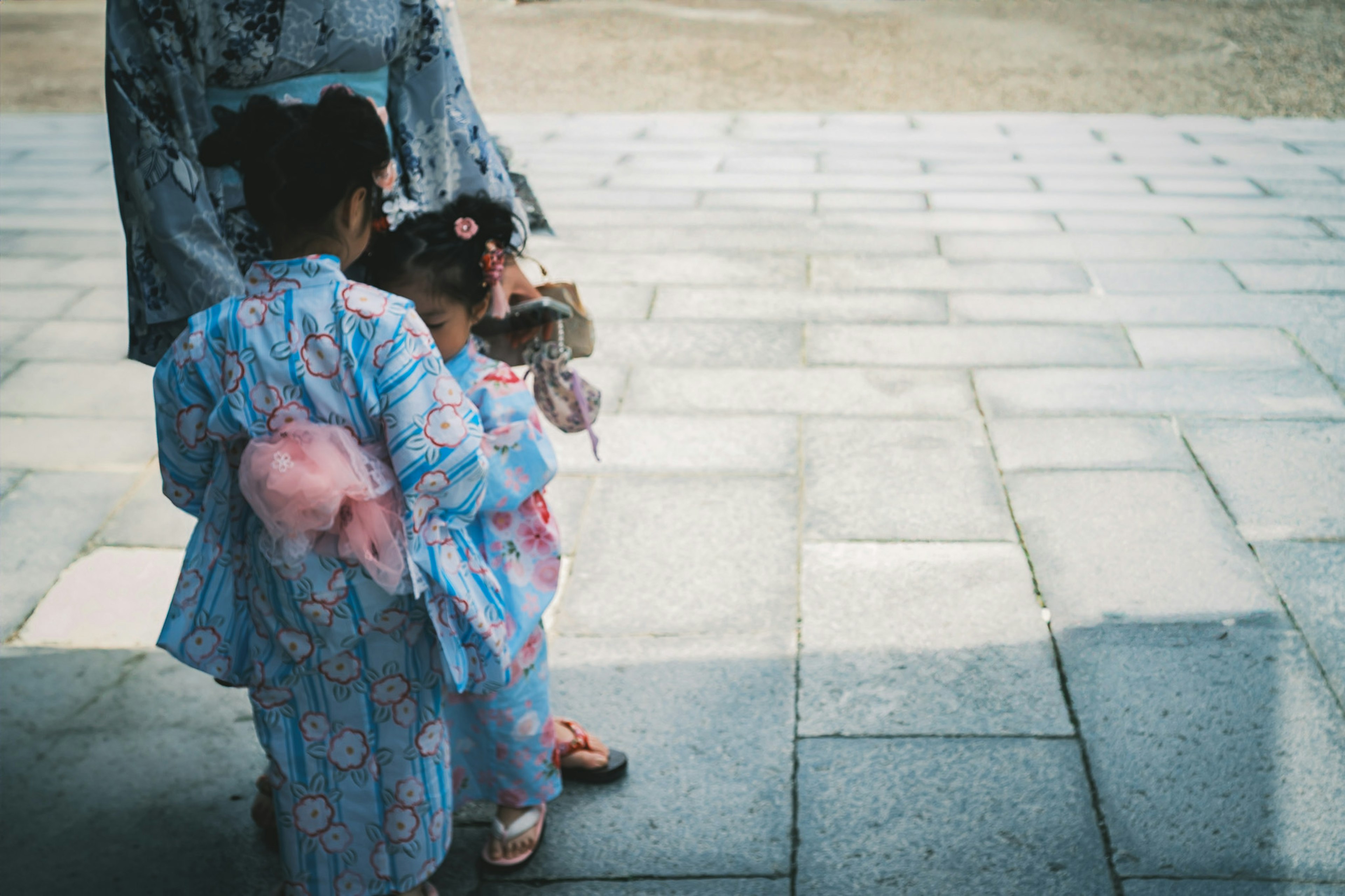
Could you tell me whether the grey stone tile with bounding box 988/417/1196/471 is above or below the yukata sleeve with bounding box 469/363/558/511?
below

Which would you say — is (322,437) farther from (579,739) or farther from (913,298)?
(913,298)

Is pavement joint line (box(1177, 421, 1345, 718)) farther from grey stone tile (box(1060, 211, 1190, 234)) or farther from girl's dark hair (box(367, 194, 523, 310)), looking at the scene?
grey stone tile (box(1060, 211, 1190, 234))

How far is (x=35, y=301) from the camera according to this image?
466 cm

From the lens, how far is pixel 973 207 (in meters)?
5.60

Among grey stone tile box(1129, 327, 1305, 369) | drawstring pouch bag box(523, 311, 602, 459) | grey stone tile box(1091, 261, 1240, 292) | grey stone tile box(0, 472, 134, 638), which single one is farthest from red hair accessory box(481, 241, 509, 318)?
grey stone tile box(1091, 261, 1240, 292)

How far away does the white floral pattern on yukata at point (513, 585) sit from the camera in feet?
5.86

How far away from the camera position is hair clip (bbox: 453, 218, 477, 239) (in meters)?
1.72

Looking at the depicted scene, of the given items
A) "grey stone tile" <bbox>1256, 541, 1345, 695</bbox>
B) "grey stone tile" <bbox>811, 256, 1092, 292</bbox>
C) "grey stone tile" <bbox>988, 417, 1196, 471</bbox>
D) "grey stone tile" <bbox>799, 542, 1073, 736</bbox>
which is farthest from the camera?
"grey stone tile" <bbox>811, 256, 1092, 292</bbox>

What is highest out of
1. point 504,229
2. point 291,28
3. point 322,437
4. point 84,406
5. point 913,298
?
point 291,28

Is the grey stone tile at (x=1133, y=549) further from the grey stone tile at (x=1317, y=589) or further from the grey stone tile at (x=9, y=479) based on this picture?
the grey stone tile at (x=9, y=479)

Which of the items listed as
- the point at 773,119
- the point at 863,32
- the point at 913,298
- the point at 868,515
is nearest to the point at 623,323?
the point at 913,298

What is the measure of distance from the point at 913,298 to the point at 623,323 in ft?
3.69

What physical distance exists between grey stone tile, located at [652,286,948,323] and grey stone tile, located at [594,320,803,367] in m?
0.09

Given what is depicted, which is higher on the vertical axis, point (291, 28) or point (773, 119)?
point (291, 28)
